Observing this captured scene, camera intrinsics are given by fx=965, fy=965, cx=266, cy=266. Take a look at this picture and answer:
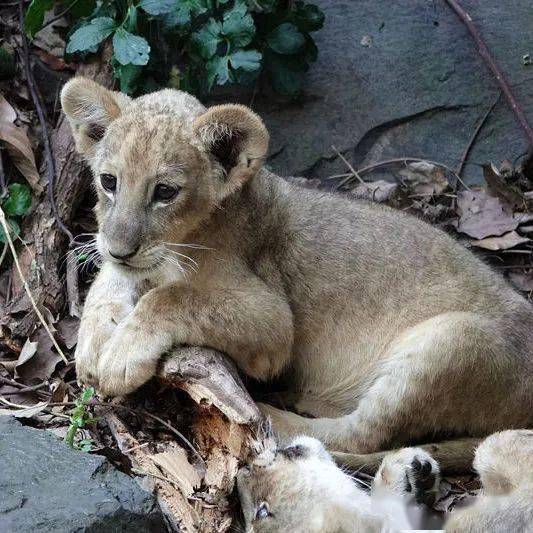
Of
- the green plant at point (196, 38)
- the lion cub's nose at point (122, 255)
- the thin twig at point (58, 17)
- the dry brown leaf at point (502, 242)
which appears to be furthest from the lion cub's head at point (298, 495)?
the thin twig at point (58, 17)

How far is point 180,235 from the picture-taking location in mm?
5914

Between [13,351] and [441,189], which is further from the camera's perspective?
[441,189]

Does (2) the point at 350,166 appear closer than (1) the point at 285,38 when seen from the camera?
No

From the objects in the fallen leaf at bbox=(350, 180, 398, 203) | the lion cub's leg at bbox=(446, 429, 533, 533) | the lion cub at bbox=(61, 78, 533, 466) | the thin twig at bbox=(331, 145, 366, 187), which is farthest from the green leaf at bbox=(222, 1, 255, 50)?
the lion cub's leg at bbox=(446, 429, 533, 533)

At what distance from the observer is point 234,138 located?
5.91m

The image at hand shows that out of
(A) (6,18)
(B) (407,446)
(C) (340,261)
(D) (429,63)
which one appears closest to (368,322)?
(C) (340,261)

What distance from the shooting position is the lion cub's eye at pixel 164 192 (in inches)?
225

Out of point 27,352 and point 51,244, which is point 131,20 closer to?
point 51,244

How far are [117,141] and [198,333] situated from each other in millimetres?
1259

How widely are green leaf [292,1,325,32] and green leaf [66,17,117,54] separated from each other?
162cm

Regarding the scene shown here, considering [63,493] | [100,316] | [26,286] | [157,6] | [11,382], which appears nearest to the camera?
[63,493]

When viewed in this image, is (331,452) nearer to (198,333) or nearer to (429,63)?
(198,333)

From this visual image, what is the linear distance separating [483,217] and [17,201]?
4.02 m

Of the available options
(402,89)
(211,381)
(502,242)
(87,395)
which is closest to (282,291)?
(211,381)
